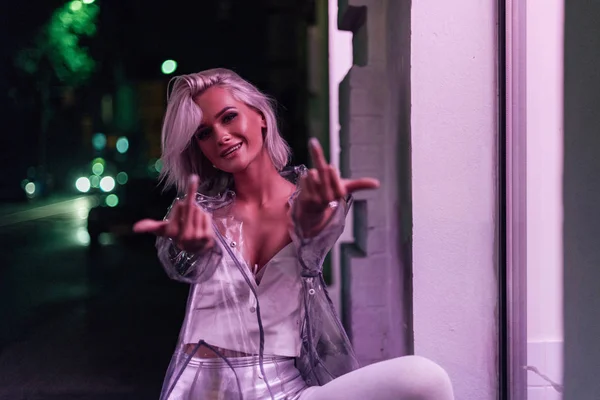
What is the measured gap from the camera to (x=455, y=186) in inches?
79.1

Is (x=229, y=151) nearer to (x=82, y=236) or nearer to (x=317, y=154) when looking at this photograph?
(x=317, y=154)

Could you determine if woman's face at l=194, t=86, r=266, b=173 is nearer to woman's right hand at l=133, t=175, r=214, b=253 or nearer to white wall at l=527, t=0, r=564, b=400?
woman's right hand at l=133, t=175, r=214, b=253

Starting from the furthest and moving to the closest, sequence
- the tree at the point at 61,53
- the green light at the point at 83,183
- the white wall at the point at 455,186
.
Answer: the green light at the point at 83,183 → the tree at the point at 61,53 → the white wall at the point at 455,186

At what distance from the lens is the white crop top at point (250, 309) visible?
4.99ft

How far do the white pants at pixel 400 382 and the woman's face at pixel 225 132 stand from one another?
0.62 metres

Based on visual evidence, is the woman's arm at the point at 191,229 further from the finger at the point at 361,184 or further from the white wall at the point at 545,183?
the white wall at the point at 545,183

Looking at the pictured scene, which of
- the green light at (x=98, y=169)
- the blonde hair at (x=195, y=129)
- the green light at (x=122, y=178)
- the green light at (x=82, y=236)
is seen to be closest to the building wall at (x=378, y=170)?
the blonde hair at (x=195, y=129)

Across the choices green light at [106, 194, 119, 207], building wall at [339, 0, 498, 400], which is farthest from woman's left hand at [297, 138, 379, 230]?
green light at [106, 194, 119, 207]

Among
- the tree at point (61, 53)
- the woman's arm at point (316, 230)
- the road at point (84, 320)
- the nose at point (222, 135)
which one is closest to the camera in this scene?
the woman's arm at point (316, 230)

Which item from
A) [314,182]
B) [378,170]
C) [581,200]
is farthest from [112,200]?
[314,182]

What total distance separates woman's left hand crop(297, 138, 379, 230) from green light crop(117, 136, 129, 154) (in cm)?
396

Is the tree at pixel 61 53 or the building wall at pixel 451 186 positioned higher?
the tree at pixel 61 53

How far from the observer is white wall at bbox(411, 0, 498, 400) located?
1985mm

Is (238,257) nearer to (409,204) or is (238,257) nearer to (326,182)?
(326,182)
